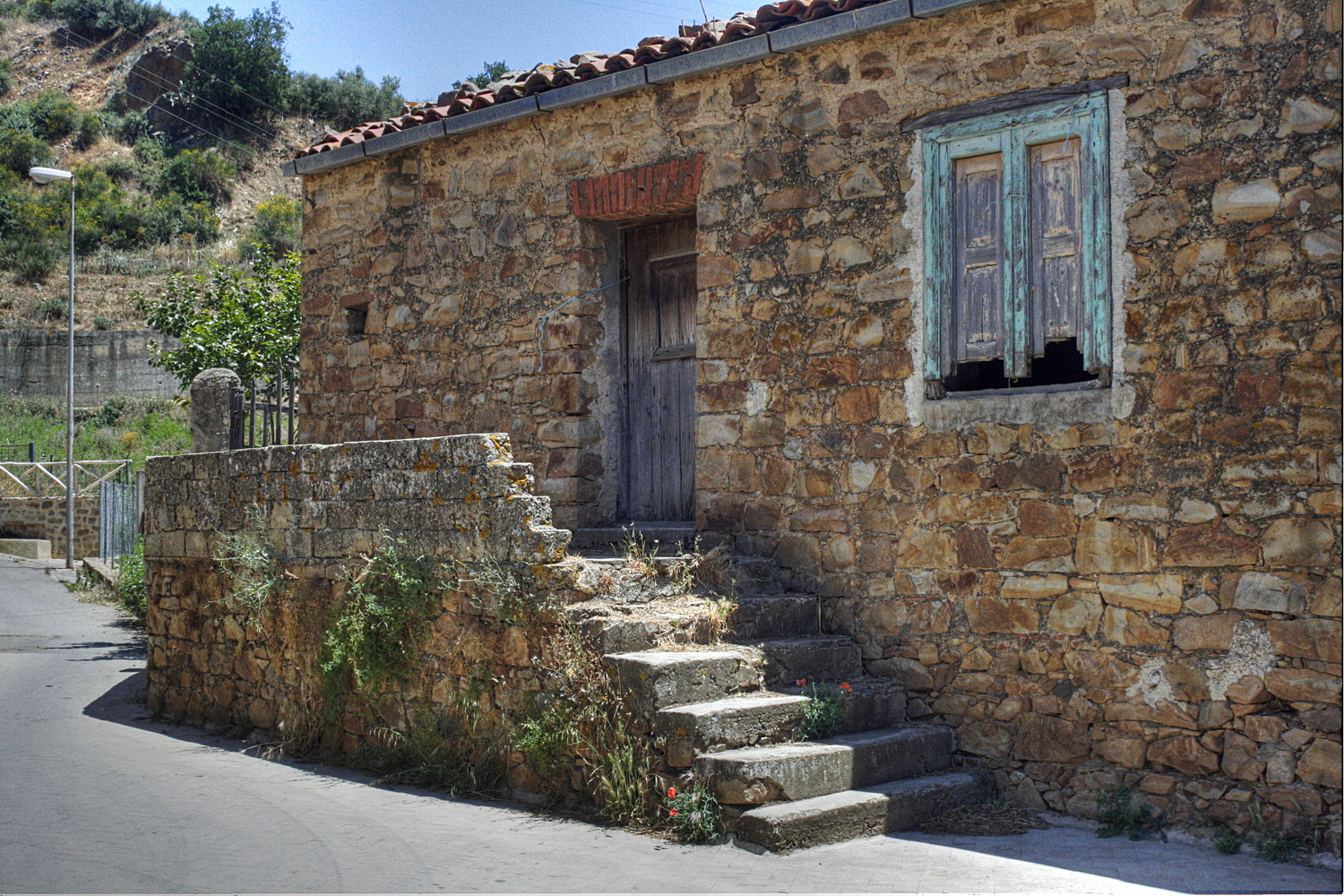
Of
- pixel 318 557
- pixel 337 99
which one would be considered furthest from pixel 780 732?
pixel 337 99

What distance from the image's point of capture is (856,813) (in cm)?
485

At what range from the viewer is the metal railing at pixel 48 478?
21375 mm

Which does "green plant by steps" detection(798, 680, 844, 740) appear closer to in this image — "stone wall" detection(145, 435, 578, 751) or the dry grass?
the dry grass

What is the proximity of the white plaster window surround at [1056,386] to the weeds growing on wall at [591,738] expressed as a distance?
2.08m

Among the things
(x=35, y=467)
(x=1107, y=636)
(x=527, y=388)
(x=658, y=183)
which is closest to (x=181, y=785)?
→ (x=527, y=388)

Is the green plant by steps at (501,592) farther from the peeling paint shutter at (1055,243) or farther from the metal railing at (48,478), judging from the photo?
the metal railing at (48,478)

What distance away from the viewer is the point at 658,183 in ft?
22.7

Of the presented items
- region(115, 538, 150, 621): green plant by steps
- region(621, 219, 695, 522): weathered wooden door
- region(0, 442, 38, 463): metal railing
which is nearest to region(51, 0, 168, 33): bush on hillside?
region(0, 442, 38, 463): metal railing

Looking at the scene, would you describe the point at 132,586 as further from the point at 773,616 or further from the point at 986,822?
the point at 986,822

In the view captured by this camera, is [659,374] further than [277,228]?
No

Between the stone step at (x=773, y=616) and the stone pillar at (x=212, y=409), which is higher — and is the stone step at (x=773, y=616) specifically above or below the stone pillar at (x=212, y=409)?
Answer: below

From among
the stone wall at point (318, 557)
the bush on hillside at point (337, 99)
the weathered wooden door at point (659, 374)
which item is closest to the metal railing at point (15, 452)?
the stone wall at point (318, 557)

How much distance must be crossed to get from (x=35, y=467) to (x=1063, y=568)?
21.2 metres

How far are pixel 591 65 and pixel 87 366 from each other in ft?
83.8
